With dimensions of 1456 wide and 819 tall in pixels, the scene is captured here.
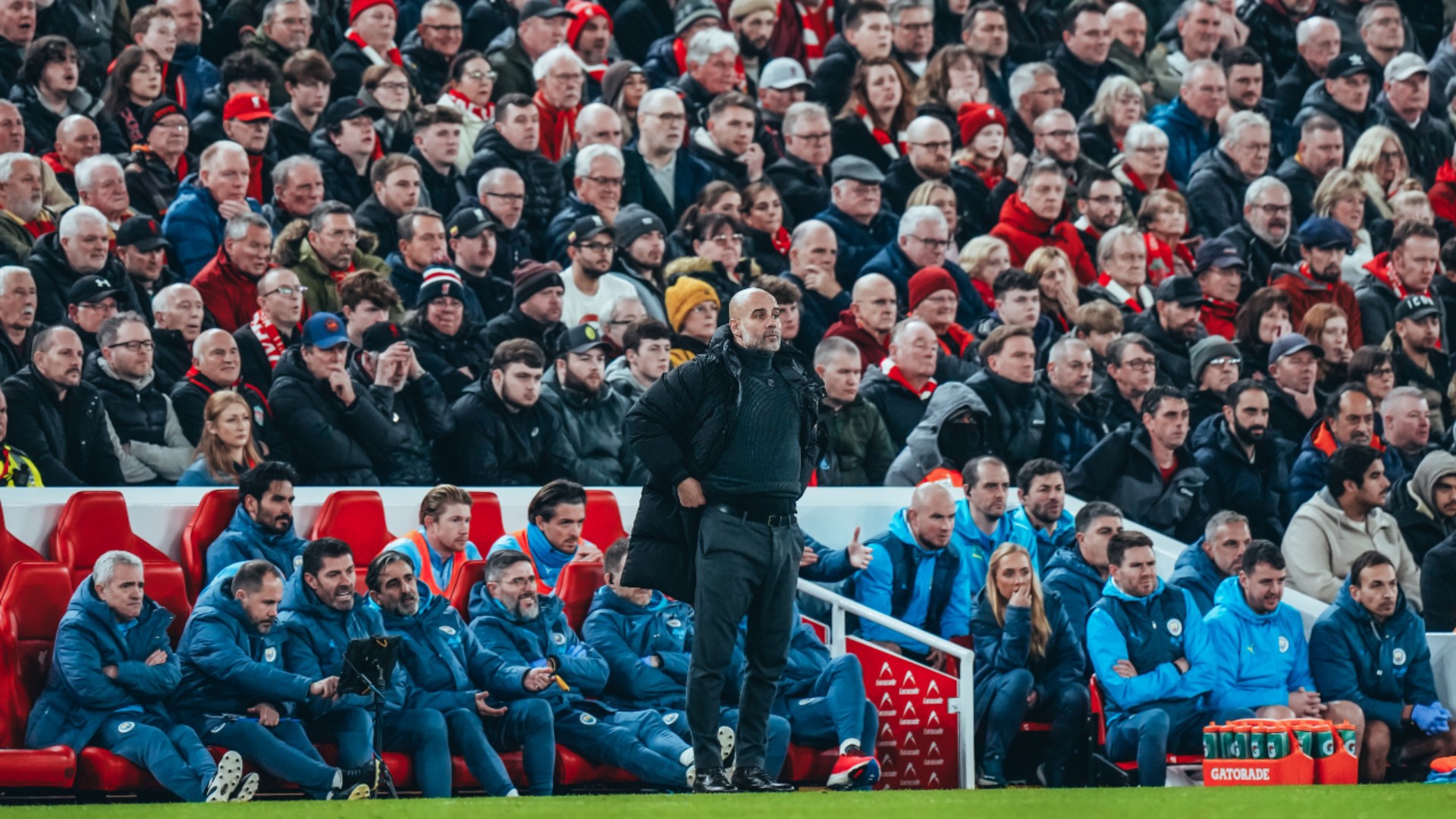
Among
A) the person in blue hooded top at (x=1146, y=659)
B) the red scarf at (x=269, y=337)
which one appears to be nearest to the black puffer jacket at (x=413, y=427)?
the red scarf at (x=269, y=337)

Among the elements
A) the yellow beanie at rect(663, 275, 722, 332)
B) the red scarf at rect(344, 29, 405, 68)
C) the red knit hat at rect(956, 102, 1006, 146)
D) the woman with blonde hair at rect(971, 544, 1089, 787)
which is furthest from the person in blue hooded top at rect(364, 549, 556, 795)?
the red knit hat at rect(956, 102, 1006, 146)

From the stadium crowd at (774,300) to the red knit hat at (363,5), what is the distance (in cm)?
2

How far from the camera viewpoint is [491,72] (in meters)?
13.8

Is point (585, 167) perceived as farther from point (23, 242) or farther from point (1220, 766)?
point (1220, 766)

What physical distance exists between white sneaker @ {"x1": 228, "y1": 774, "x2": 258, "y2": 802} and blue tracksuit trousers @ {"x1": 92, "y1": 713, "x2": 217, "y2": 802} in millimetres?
131

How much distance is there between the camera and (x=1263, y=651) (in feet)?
34.2

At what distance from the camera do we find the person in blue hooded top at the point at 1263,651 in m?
10.4

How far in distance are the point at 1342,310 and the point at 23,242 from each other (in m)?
7.84

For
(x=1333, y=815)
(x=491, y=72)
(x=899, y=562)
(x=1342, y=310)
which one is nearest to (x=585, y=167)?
(x=491, y=72)

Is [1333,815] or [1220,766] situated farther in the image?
[1220,766]

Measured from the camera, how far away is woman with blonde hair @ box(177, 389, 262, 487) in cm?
992

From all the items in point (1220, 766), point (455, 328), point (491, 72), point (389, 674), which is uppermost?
point (491, 72)

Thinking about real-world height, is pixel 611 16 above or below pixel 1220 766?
above

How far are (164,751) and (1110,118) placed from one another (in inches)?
361
